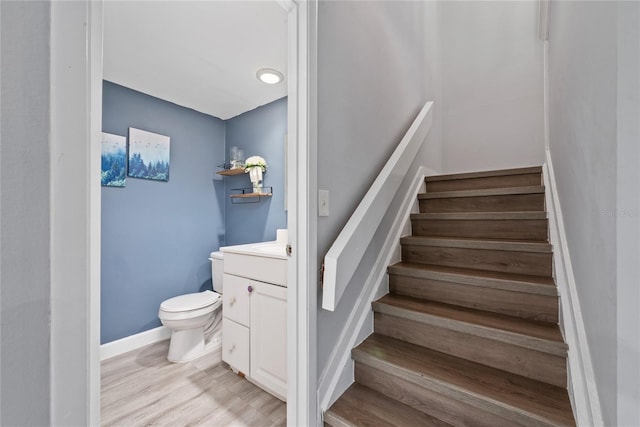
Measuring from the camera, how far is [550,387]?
102 centimetres

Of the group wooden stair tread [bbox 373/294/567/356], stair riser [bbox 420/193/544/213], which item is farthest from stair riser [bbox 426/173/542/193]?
wooden stair tread [bbox 373/294/567/356]

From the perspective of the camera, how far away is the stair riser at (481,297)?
47.3 inches

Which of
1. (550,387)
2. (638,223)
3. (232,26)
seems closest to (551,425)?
(550,387)

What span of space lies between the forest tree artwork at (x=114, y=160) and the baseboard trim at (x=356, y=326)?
2.27 metres

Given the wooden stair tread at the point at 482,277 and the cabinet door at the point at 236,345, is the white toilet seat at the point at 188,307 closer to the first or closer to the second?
the cabinet door at the point at 236,345

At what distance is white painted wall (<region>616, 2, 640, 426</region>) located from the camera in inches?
21.5

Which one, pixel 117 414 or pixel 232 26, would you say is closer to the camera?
pixel 117 414

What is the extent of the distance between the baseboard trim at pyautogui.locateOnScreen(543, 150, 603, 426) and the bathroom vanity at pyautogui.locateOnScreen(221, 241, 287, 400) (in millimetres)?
1203

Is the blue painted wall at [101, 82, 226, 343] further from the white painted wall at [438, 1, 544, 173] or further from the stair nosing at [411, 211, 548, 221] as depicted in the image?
the white painted wall at [438, 1, 544, 173]

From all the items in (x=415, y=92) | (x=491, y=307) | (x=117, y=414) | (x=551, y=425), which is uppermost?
(x=415, y=92)

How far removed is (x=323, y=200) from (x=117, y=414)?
1.72m

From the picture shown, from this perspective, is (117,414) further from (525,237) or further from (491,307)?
(525,237)

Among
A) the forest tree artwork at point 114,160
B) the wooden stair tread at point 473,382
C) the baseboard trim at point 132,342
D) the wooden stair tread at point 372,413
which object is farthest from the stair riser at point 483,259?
the forest tree artwork at point 114,160

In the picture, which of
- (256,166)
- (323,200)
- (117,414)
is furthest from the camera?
(256,166)
